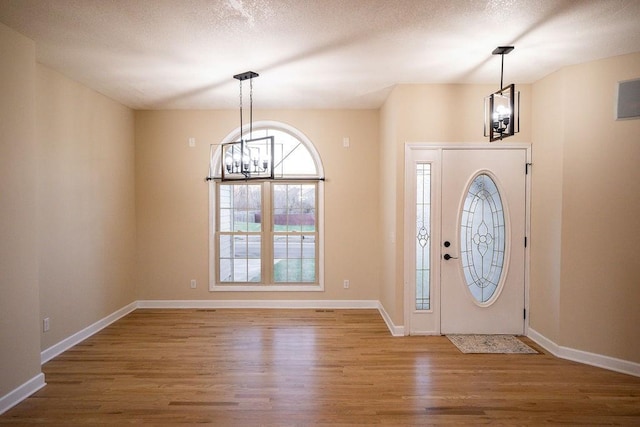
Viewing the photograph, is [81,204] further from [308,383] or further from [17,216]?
[308,383]

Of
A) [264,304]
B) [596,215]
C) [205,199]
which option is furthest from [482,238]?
[205,199]

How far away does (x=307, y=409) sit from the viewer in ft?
9.64

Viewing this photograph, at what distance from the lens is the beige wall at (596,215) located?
3.53m

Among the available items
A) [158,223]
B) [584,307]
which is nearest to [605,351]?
[584,307]

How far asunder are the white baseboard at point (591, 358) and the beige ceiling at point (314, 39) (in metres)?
2.81

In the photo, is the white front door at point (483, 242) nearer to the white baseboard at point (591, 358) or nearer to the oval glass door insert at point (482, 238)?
the oval glass door insert at point (482, 238)

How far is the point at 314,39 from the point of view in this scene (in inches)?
127

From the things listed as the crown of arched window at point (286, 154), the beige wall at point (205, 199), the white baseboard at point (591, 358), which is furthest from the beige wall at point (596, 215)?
the crown of arched window at point (286, 154)

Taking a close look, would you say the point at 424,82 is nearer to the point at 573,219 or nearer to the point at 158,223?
the point at 573,219

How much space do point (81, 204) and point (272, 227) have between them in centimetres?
247

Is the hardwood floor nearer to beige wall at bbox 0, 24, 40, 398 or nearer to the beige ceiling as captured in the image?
beige wall at bbox 0, 24, 40, 398

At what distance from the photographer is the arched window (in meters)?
5.81

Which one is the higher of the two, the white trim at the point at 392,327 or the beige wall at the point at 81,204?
the beige wall at the point at 81,204

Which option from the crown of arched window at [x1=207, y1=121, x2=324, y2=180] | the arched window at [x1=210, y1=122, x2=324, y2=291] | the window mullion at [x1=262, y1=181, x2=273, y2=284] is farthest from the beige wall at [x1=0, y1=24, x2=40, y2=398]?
the window mullion at [x1=262, y1=181, x2=273, y2=284]
